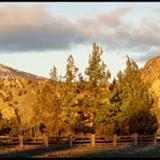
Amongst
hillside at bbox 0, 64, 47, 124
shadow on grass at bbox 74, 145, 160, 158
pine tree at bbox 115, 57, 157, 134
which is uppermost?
hillside at bbox 0, 64, 47, 124

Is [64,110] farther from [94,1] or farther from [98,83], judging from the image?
[94,1]

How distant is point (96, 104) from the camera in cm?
5950

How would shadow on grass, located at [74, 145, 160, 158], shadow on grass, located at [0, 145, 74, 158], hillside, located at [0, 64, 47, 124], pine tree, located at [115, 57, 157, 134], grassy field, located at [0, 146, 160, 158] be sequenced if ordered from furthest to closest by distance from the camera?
hillside, located at [0, 64, 47, 124]
pine tree, located at [115, 57, 157, 134]
shadow on grass, located at [0, 145, 74, 158]
grassy field, located at [0, 146, 160, 158]
shadow on grass, located at [74, 145, 160, 158]

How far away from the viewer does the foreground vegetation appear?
55344 millimetres

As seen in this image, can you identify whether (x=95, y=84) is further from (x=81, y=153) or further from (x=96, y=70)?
(x=81, y=153)

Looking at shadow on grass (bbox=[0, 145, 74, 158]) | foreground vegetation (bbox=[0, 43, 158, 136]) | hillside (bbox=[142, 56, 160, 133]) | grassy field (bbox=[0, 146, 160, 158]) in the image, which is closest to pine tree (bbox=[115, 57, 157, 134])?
foreground vegetation (bbox=[0, 43, 158, 136])

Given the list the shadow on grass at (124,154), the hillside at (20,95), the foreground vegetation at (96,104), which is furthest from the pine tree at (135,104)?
the hillside at (20,95)

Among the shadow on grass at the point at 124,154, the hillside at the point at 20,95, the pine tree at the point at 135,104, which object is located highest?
the hillside at the point at 20,95

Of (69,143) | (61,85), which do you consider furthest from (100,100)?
(69,143)

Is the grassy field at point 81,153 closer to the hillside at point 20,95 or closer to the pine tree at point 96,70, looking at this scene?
the pine tree at point 96,70

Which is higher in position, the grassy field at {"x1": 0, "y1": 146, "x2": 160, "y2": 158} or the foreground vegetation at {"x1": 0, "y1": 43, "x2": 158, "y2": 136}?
the foreground vegetation at {"x1": 0, "y1": 43, "x2": 158, "y2": 136}

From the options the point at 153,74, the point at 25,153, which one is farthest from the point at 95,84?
the point at 153,74

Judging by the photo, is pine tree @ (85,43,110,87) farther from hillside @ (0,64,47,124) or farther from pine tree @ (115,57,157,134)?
hillside @ (0,64,47,124)

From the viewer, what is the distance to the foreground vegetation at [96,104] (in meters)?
55.3
